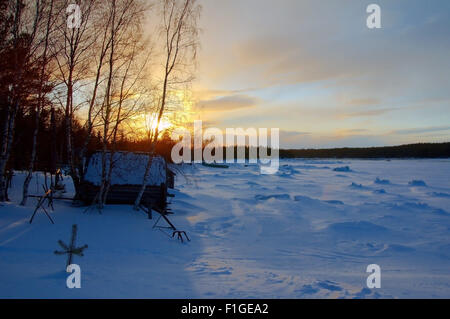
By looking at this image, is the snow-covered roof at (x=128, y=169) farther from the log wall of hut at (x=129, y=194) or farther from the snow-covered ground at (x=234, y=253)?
the snow-covered ground at (x=234, y=253)

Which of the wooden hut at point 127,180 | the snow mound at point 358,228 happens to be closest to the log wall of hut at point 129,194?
the wooden hut at point 127,180

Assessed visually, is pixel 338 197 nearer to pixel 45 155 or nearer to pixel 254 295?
pixel 254 295

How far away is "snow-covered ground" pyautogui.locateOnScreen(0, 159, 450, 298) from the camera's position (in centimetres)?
497

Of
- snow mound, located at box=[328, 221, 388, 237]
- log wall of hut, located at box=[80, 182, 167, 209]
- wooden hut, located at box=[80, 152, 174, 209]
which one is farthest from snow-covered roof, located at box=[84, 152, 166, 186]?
Answer: snow mound, located at box=[328, 221, 388, 237]

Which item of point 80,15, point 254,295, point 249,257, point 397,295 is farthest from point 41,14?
point 397,295

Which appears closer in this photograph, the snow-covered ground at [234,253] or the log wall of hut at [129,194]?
the snow-covered ground at [234,253]

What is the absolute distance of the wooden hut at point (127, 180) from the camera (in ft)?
36.2

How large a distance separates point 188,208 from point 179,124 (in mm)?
4480

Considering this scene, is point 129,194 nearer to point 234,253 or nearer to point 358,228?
point 234,253

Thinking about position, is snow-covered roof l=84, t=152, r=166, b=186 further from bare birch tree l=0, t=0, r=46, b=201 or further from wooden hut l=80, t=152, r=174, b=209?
bare birch tree l=0, t=0, r=46, b=201

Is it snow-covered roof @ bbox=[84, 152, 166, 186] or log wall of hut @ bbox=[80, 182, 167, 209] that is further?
snow-covered roof @ bbox=[84, 152, 166, 186]

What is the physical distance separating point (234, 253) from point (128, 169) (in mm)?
5882

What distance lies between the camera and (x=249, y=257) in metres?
7.39

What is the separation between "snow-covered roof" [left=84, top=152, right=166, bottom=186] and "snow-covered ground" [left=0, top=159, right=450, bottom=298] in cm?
115
